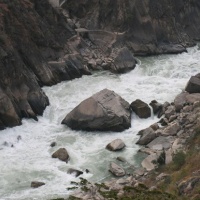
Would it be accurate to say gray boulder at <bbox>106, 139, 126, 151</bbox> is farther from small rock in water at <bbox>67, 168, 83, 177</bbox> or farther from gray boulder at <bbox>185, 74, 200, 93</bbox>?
gray boulder at <bbox>185, 74, 200, 93</bbox>

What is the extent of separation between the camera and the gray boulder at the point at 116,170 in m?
22.9

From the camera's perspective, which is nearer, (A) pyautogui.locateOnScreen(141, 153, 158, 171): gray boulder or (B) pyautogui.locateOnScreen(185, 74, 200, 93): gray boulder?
(A) pyautogui.locateOnScreen(141, 153, 158, 171): gray boulder

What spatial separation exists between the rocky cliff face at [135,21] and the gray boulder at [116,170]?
70.0 feet

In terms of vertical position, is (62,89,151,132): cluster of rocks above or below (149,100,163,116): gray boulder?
above

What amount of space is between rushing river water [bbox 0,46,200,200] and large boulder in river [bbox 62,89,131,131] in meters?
0.43

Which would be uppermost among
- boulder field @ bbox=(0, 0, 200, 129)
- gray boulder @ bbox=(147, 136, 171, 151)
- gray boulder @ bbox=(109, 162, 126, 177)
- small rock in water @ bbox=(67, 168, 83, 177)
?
boulder field @ bbox=(0, 0, 200, 129)

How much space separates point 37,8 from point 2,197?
21.8m

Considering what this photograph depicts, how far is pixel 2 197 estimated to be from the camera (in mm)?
20922

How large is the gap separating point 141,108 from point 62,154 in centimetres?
734

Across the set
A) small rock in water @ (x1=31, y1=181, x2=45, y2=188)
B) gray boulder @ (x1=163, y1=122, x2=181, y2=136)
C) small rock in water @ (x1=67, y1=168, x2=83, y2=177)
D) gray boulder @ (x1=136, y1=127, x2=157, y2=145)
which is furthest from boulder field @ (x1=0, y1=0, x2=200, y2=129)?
gray boulder @ (x1=136, y1=127, x2=157, y2=145)

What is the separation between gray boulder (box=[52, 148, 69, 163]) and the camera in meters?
24.4

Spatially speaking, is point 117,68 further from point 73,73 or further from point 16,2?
point 16,2

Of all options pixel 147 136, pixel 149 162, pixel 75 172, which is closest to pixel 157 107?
pixel 147 136

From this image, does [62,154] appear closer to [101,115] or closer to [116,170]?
[116,170]
